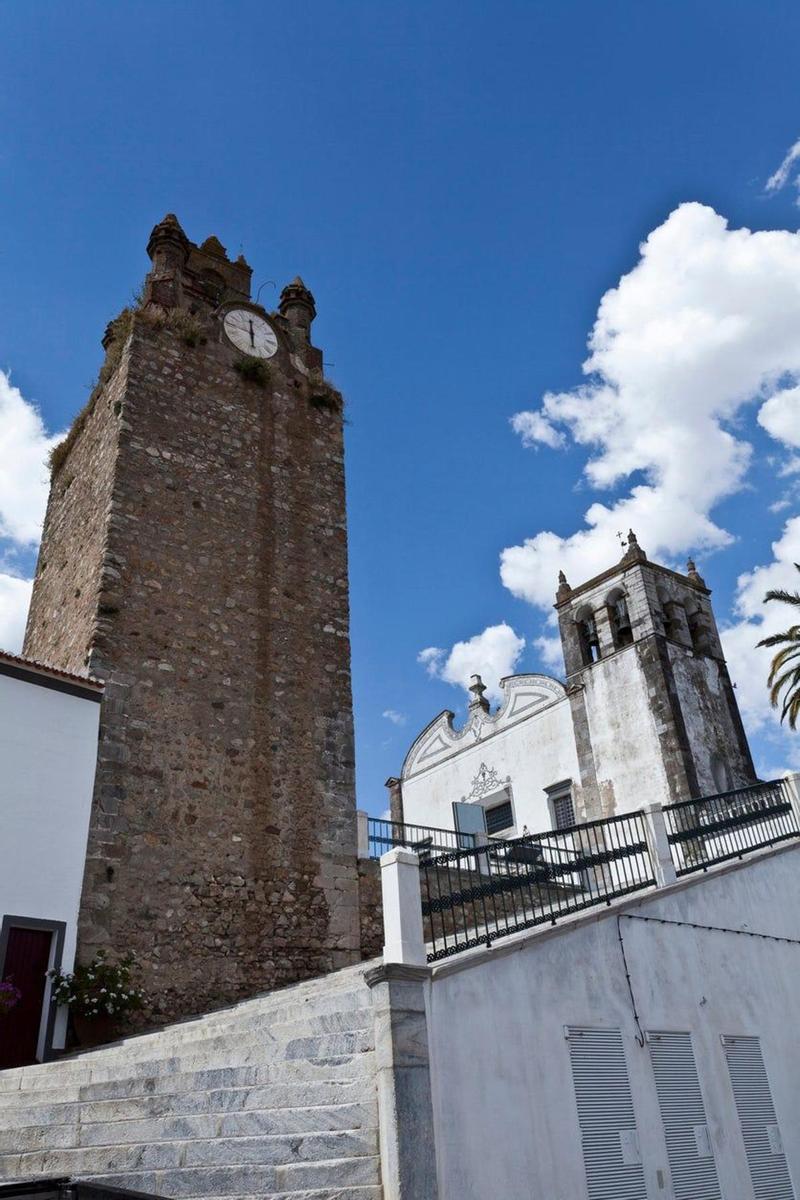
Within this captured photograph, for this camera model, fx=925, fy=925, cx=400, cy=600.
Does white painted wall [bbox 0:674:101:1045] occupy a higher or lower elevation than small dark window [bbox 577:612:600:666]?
lower

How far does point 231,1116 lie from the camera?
6.66 meters

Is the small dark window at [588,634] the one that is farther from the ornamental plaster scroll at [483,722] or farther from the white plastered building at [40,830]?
the white plastered building at [40,830]

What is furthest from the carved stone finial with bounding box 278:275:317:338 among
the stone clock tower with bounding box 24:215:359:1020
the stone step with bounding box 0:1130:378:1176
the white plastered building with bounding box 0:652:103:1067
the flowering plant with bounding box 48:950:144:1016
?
the stone step with bounding box 0:1130:378:1176

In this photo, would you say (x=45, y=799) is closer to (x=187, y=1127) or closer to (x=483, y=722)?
(x=187, y=1127)

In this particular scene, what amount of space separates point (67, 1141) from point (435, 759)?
18.7m

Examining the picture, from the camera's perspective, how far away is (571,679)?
2295 centimetres

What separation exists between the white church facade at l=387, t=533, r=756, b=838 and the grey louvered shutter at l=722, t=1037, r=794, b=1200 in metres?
9.44

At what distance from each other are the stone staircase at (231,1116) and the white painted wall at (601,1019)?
2.06ft

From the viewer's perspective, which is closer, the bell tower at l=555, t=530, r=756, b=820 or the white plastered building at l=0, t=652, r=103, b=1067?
the white plastered building at l=0, t=652, r=103, b=1067

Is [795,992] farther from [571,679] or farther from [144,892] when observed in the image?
[571,679]

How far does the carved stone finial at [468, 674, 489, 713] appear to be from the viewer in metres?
24.6

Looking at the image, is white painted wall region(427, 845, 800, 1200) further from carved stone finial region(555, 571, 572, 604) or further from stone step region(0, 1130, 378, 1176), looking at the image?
carved stone finial region(555, 571, 572, 604)

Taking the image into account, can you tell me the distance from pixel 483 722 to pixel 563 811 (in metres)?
3.52

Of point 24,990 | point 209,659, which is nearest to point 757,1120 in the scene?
point 24,990
